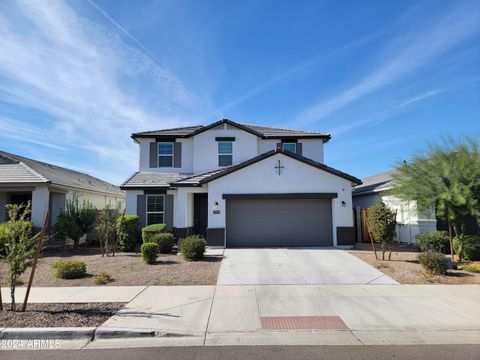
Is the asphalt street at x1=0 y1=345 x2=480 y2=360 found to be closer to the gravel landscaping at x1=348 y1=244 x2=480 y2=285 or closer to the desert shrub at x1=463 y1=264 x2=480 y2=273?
the gravel landscaping at x1=348 y1=244 x2=480 y2=285

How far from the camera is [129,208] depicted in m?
17.5

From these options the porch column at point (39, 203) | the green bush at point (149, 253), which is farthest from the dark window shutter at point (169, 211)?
the porch column at point (39, 203)

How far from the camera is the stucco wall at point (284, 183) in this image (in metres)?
15.4

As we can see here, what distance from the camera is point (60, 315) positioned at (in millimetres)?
6414

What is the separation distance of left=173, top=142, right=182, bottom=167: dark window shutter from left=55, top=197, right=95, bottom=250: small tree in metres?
5.25

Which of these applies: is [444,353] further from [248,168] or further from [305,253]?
[248,168]

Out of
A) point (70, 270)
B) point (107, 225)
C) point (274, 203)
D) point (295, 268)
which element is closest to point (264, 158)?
point (274, 203)

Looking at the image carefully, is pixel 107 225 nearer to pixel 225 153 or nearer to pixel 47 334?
pixel 225 153

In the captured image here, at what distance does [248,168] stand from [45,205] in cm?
1086

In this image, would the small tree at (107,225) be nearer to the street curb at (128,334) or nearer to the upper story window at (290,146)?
the street curb at (128,334)

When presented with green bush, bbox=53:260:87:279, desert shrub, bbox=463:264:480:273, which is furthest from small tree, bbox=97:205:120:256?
desert shrub, bbox=463:264:480:273

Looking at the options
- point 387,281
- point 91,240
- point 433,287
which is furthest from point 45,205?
point 433,287

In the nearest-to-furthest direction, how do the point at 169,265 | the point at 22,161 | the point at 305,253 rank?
the point at 169,265
the point at 305,253
the point at 22,161

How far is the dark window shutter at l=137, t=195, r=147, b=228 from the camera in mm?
17422
